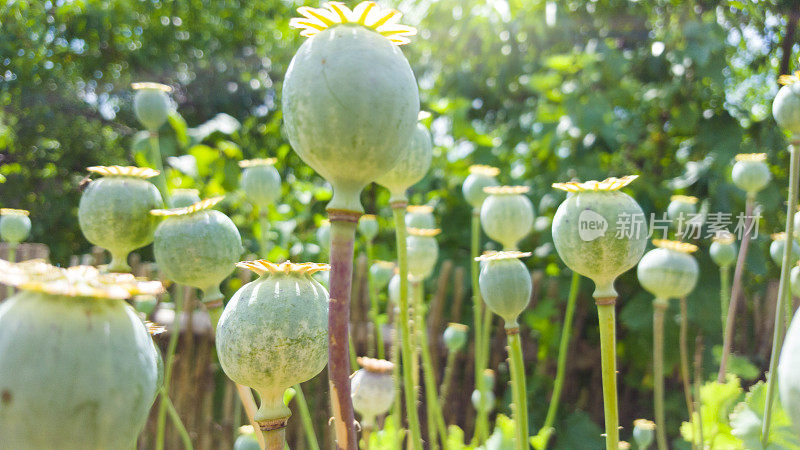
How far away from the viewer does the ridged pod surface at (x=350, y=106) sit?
0.36 metres

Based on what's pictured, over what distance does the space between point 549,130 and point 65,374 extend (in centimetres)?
236

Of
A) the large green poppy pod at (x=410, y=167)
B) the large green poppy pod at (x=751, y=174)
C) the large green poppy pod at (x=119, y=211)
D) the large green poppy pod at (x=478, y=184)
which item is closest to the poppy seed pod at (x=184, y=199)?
the large green poppy pod at (x=119, y=211)

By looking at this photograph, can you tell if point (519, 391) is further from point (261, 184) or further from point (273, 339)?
point (261, 184)

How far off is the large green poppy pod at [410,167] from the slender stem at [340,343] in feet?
1.06

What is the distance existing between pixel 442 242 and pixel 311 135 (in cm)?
224

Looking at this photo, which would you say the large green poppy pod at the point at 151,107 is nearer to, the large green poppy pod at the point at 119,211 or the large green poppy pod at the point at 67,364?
the large green poppy pod at the point at 119,211

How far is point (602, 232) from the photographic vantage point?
0.52 meters

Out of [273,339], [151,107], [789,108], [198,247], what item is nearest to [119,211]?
[198,247]

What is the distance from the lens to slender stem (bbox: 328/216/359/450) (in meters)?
0.36

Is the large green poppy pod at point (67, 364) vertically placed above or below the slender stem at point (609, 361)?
above

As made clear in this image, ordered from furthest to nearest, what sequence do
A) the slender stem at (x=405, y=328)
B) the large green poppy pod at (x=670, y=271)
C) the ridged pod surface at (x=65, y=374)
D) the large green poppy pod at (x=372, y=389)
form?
the large green poppy pod at (x=670, y=271) → the large green poppy pod at (x=372, y=389) → the slender stem at (x=405, y=328) → the ridged pod surface at (x=65, y=374)

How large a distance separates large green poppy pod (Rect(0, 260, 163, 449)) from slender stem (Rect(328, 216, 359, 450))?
100 millimetres

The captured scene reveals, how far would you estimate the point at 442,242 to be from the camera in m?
2.60

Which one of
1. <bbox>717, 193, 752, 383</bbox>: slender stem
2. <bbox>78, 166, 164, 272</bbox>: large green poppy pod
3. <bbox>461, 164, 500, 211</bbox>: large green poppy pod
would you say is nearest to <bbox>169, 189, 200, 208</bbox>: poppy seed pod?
<bbox>78, 166, 164, 272</bbox>: large green poppy pod
